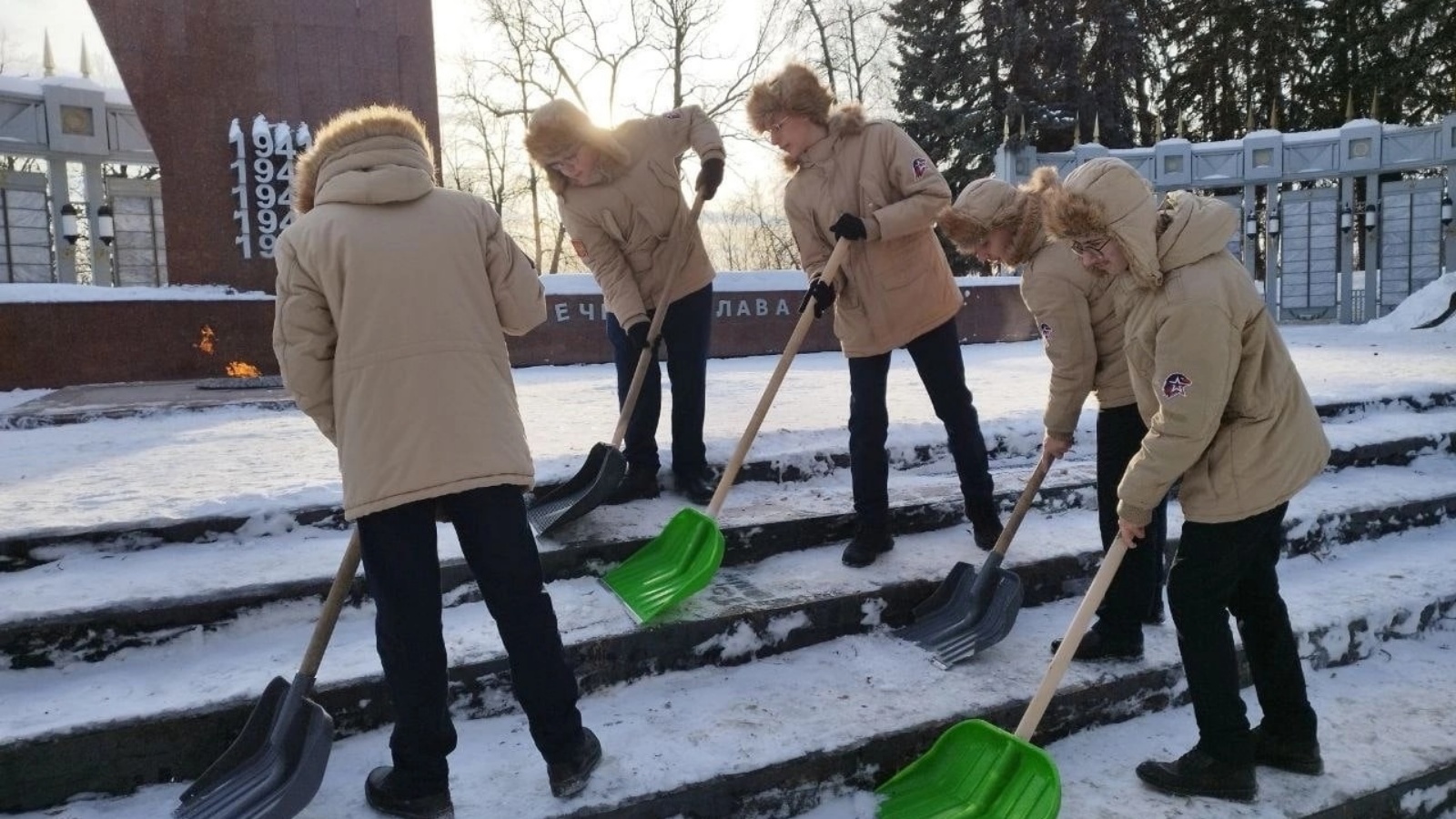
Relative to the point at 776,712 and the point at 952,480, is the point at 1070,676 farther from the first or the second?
the point at 952,480

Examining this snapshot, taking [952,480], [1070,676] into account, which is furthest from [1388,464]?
[1070,676]

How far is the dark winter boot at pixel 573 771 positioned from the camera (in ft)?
7.62

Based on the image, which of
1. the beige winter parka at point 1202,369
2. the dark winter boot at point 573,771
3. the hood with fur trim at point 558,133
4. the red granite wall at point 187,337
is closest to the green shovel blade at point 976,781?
the beige winter parka at point 1202,369

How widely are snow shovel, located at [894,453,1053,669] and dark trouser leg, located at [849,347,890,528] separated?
16.3 inches

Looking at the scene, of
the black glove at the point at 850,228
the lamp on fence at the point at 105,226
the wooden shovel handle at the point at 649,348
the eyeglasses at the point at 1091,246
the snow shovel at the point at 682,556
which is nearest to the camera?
the eyeglasses at the point at 1091,246

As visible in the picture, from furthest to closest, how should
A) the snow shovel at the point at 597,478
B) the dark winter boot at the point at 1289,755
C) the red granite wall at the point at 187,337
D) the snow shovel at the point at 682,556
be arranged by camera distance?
the red granite wall at the point at 187,337, the snow shovel at the point at 597,478, the snow shovel at the point at 682,556, the dark winter boot at the point at 1289,755

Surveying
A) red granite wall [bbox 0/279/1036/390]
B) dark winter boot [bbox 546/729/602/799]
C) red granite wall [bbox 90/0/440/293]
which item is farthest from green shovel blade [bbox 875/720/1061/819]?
red granite wall [bbox 90/0/440/293]

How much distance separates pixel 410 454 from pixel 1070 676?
7.00 ft

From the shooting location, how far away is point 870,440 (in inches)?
142

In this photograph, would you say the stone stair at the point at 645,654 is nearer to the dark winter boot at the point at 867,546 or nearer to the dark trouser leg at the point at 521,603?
the dark winter boot at the point at 867,546

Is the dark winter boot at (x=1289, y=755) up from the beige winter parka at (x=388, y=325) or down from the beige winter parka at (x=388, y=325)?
down

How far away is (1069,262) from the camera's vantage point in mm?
2988

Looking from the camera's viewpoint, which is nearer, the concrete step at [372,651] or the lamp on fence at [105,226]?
the concrete step at [372,651]

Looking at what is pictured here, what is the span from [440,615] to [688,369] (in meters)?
1.95
